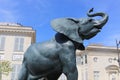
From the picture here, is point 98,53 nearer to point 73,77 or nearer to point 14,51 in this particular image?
point 14,51

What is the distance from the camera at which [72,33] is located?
386 cm

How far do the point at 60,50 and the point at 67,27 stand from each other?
1.12 feet

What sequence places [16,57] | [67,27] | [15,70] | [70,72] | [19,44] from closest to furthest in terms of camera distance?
[70,72] → [67,27] → [15,70] → [16,57] → [19,44]

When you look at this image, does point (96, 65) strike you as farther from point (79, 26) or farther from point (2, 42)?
point (79, 26)

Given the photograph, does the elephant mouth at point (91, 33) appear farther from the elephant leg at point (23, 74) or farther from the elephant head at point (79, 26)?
the elephant leg at point (23, 74)

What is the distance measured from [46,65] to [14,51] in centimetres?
3242

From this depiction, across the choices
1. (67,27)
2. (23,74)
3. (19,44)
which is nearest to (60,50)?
(67,27)

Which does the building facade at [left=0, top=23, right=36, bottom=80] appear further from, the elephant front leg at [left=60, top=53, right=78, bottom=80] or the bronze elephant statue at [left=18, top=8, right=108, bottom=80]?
the elephant front leg at [left=60, top=53, right=78, bottom=80]

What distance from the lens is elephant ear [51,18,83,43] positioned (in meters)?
3.84

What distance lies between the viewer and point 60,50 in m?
3.76

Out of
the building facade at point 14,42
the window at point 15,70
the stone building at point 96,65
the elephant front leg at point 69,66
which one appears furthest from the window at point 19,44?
the elephant front leg at point 69,66

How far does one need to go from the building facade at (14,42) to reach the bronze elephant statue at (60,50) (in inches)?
1221

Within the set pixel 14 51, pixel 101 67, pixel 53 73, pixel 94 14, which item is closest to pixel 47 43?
pixel 53 73

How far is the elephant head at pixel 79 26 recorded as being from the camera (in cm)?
386
